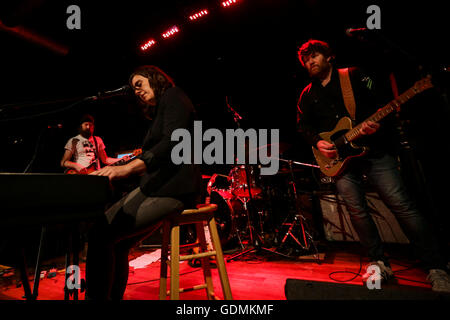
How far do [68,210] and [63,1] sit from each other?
155 inches

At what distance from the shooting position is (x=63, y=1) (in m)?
3.22

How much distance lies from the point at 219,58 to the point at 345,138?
3.35 meters

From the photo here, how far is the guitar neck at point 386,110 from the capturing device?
165cm

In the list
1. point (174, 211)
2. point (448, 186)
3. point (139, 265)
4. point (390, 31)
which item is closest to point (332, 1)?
point (390, 31)

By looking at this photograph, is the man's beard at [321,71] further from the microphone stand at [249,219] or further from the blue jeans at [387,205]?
the microphone stand at [249,219]

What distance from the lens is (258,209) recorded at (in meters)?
3.67

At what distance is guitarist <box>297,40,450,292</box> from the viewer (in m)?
1.65

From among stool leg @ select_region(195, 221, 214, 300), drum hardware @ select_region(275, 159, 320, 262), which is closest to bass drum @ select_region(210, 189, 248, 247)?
drum hardware @ select_region(275, 159, 320, 262)

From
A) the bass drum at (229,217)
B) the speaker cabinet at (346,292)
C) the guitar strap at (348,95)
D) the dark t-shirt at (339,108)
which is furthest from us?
the bass drum at (229,217)

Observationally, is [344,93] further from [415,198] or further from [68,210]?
[68,210]

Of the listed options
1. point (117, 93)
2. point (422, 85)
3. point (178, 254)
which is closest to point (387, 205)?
point (422, 85)

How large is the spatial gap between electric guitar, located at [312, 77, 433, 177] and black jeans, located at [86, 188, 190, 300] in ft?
4.95

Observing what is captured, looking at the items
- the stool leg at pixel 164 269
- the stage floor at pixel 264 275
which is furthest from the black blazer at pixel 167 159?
the stage floor at pixel 264 275

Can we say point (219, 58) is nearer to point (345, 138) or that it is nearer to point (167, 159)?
point (345, 138)
